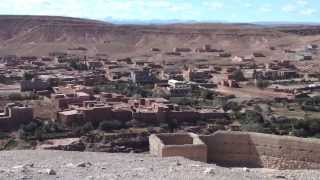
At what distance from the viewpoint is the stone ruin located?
11547mm

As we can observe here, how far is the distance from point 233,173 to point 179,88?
118ft

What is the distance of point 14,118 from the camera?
101 feet

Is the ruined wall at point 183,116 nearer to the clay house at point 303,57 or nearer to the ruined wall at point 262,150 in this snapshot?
the ruined wall at point 262,150

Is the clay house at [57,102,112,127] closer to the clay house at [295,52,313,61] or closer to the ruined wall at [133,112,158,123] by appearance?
the ruined wall at [133,112,158,123]

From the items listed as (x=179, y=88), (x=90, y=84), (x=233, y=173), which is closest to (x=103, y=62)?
(x=90, y=84)

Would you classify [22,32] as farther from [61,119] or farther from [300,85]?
[61,119]

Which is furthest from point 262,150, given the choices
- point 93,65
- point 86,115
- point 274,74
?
point 93,65

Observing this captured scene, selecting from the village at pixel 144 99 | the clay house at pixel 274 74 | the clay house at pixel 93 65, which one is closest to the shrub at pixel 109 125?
the village at pixel 144 99

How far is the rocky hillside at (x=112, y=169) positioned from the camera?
875 centimetres

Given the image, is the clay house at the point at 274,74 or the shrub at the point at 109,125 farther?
the clay house at the point at 274,74

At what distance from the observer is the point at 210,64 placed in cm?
6650

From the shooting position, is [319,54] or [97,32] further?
[97,32]

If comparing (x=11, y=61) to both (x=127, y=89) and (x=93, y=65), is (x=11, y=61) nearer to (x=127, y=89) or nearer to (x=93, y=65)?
(x=93, y=65)

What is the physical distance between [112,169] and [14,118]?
73.1ft
